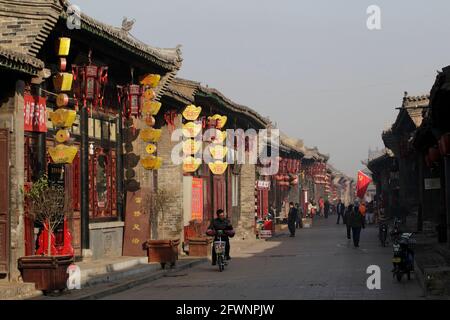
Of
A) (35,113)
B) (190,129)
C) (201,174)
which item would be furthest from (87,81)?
(201,174)

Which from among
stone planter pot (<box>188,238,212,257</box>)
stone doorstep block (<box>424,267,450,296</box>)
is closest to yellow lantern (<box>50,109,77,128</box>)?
stone doorstep block (<box>424,267,450,296</box>)

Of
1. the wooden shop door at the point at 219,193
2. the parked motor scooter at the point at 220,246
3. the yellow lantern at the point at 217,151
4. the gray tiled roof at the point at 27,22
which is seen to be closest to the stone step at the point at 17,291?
the gray tiled roof at the point at 27,22

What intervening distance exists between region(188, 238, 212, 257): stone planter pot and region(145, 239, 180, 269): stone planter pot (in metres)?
3.93

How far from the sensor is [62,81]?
1841cm

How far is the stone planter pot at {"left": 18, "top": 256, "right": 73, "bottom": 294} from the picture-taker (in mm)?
15453

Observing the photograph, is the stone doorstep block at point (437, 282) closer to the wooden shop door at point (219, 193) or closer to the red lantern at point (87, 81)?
the red lantern at point (87, 81)

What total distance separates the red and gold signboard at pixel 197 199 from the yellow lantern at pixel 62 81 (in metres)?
13.3

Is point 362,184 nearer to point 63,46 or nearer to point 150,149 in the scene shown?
point 150,149

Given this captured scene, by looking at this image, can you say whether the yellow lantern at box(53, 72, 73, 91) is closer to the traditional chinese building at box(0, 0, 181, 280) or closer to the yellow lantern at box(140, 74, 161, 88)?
the traditional chinese building at box(0, 0, 181, 280)

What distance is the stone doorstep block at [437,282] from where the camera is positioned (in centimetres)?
1430

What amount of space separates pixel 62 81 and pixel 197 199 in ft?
46.3
